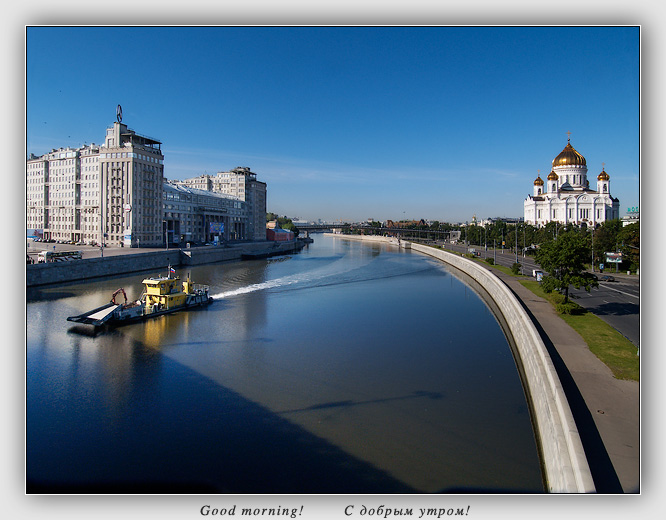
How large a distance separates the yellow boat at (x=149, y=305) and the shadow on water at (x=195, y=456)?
976cm

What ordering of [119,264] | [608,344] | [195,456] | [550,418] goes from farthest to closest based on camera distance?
[119,264]
[608,344]
[195,456]
[550,418]

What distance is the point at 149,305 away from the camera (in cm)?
2281

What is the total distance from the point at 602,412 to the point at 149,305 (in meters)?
21.2

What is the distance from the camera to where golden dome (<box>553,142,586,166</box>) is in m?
71.6

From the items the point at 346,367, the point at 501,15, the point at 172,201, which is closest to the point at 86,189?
the point at 172,201

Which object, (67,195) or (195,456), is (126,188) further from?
(195,456)

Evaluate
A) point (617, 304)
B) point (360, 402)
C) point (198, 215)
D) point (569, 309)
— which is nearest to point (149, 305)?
point (360, 402)

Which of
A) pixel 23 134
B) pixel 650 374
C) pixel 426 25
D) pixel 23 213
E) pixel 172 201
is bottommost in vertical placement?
pixel 650 374

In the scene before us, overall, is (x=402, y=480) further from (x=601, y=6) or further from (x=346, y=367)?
(x=601, y=6)

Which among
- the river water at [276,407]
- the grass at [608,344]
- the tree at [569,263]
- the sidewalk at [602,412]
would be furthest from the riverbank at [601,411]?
the tree at [569,263]

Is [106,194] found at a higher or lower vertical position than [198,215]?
higher

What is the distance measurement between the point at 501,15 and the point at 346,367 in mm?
11215

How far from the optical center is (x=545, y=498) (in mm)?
5309

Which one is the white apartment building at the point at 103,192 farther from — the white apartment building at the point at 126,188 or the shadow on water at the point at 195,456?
the shadow on water at the point at 195,456
